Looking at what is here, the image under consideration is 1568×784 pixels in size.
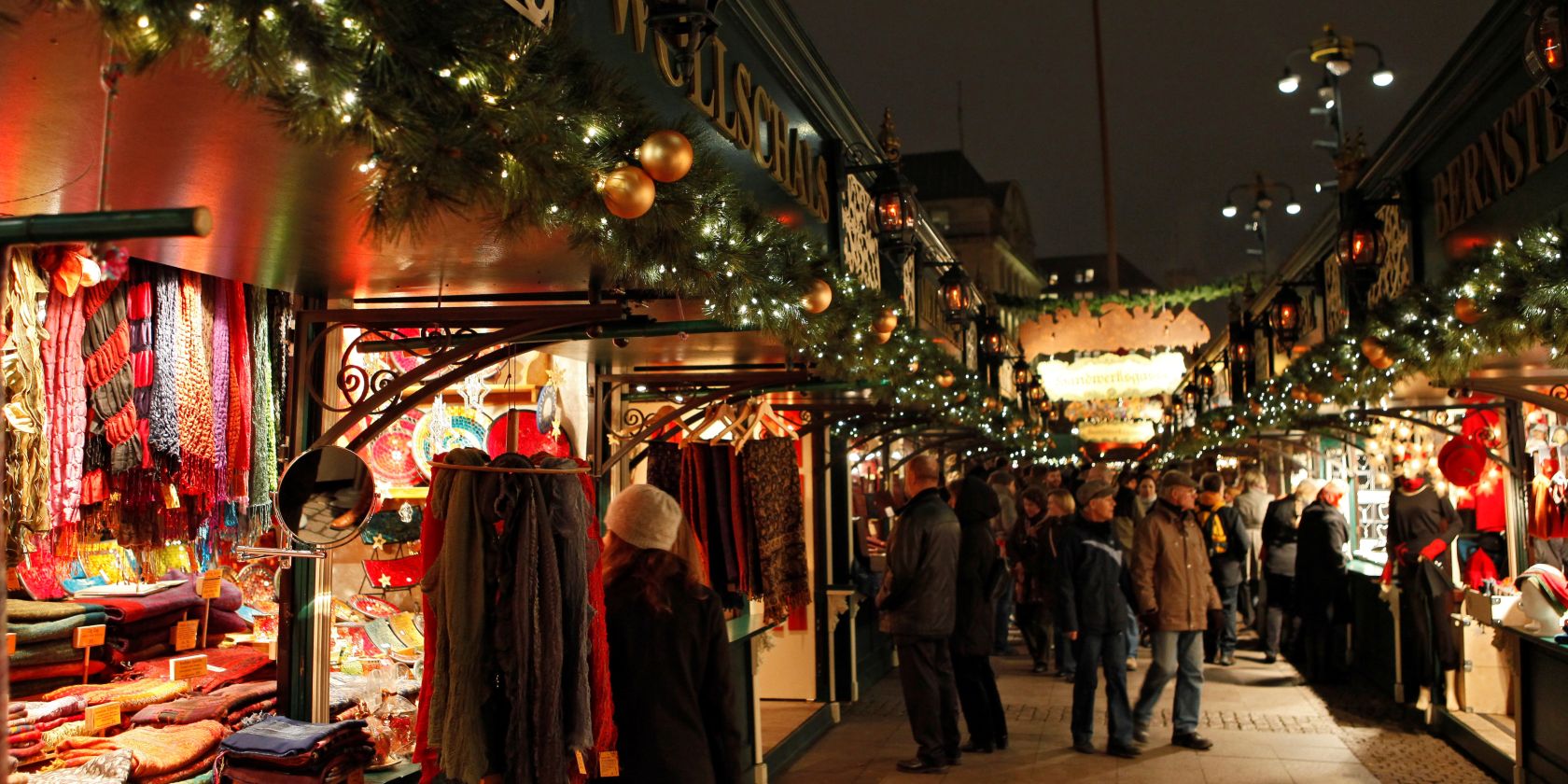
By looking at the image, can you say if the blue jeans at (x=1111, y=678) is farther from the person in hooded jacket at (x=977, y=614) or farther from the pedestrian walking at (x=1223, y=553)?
the pedestrian walking at (x=1223, y=553)

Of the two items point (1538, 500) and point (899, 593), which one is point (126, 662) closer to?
point (899, 593)

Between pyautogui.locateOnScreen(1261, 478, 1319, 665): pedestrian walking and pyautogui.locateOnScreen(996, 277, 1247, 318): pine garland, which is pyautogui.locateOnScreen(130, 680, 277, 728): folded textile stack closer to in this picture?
pyautogui.locateOnScreen(1261, 478, 1319, 665): pedestrian walking

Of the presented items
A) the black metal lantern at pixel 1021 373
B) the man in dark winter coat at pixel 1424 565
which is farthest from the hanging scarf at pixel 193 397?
the black metal lantern at pixel 1021 373

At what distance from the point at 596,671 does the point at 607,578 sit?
16.6 inches

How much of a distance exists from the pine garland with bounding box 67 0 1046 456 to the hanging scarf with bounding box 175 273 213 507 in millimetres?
1481

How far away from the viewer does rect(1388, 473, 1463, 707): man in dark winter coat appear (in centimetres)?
881


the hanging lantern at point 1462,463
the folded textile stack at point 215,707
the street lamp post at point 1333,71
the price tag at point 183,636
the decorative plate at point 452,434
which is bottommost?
the folded textile stack at point 215,707

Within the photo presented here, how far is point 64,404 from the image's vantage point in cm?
340

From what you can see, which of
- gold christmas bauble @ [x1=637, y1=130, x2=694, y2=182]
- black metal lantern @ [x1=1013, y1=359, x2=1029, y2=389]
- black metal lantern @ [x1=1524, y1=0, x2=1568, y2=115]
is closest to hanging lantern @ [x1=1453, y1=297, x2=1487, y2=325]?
black metal lantern @ [x1=1524, y1=0, x2=1568, y2=115]

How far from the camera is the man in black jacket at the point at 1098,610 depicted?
834 cm

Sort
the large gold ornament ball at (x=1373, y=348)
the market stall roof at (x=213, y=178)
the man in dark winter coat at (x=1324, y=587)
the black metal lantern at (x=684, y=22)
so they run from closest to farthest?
1. the market stall roof at (x=213, y=178)
2. the black metal lantern at (x=684, y=22)
3. the large gold ornament ball at (x=1373, y=348)
4. the man in dark winter coat at (x=1324, y=587)

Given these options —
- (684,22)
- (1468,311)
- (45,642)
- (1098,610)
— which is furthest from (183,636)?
(1098,610)

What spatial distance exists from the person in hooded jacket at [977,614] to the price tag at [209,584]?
474cm

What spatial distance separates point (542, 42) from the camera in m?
2.43
